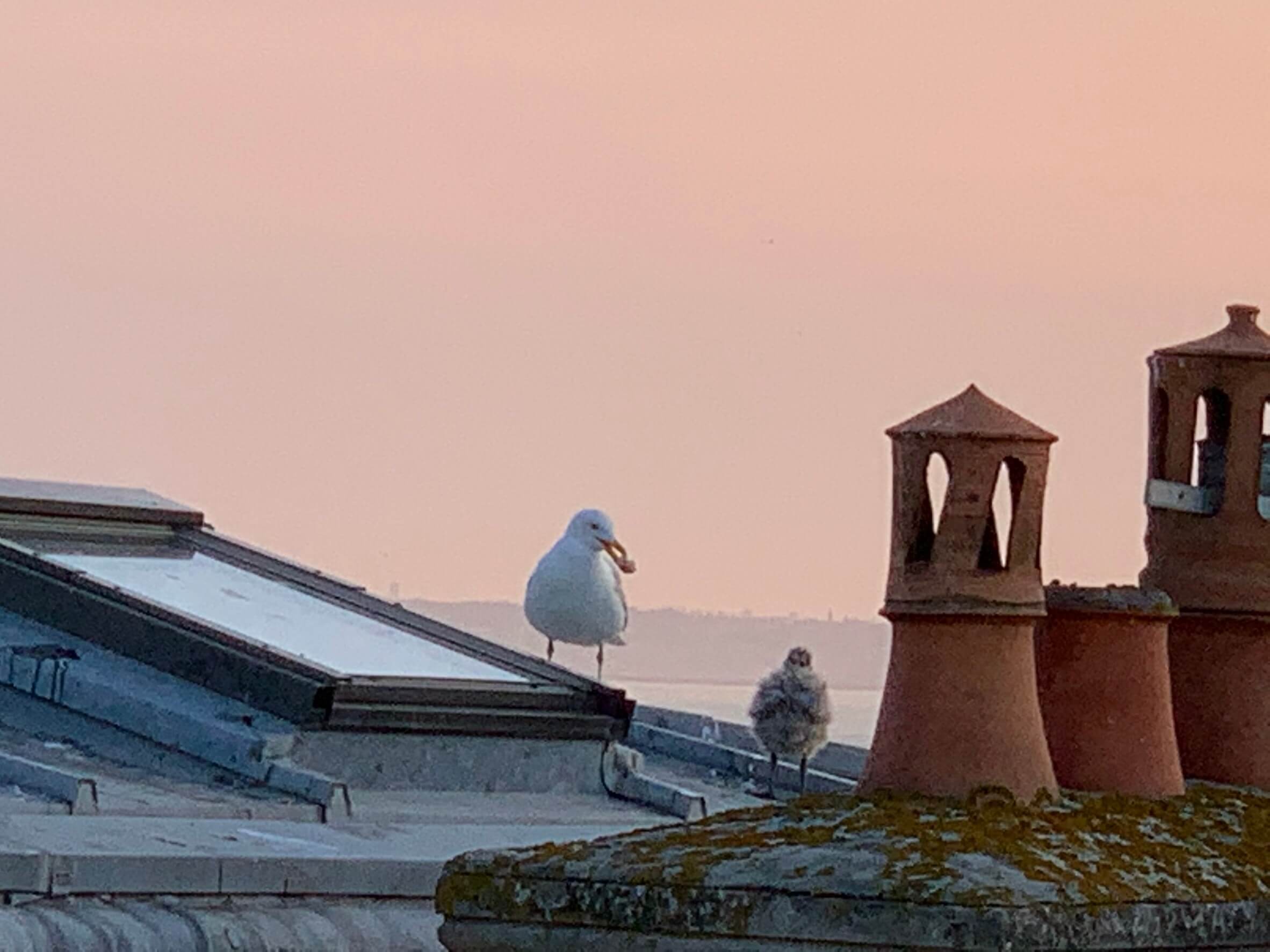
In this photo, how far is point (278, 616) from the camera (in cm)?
2430

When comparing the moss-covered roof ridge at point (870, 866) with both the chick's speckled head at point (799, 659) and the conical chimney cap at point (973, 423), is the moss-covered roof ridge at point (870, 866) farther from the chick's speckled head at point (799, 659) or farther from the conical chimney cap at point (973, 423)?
the chick's speckled head at point (799, 659)

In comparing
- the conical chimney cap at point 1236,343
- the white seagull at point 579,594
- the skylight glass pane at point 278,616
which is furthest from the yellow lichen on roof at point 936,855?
the white seagull at point 579,594

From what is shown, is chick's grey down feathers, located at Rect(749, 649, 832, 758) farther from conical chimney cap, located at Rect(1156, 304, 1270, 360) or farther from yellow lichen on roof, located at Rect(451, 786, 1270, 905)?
yellow lichen on roof, located at Rect(451, 786, 1270, 905)

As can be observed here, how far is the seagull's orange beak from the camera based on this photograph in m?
34.2

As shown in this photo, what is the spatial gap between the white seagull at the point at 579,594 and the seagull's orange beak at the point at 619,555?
0.50 meters

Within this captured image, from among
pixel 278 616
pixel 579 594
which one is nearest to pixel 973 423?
pixel 278 616

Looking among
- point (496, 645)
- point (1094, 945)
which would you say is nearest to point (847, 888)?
point (1094, 945)

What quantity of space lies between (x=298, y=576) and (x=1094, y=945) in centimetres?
1726

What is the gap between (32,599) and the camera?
75.6ft

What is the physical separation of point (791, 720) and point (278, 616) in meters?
4.82

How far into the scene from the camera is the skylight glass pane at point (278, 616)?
76.5 feet

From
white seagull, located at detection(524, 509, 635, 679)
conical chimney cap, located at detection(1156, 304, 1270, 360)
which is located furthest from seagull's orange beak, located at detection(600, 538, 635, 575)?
conical chimney cap, located at detection(1156, 304, 1270, 360)

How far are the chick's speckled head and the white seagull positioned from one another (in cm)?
407

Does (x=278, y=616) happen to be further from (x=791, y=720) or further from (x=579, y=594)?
(x=579, y=594)
